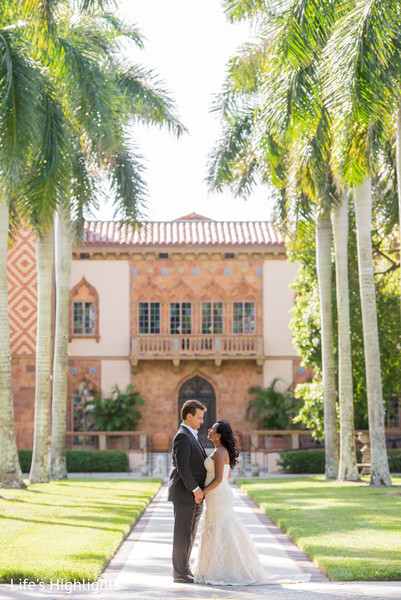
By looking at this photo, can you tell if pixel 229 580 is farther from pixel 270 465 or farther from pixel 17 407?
pixel 17 407

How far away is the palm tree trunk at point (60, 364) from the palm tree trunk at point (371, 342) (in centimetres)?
822

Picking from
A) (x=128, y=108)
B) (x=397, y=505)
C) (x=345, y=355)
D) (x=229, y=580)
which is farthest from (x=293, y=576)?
(x=128, y=108)

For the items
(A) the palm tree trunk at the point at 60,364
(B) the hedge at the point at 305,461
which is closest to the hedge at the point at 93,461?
(B) the hedge at the point at 305,461

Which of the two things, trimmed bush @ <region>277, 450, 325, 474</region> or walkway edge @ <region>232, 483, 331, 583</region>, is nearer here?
walkway edge @ <region>232, 483, 331, 583</region>

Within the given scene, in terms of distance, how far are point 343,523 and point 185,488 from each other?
5.09 meters

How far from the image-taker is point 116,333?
3775 cm

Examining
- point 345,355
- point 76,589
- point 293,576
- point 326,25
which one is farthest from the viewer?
point 345,355

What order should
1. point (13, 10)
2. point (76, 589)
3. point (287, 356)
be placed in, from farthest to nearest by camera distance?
1. point (287, 356)
2. point (13, 10)
3. point (76, 589)

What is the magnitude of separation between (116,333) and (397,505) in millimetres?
23507

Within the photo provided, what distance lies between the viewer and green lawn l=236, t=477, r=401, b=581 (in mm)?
8875

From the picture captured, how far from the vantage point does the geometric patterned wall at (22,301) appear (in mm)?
34469

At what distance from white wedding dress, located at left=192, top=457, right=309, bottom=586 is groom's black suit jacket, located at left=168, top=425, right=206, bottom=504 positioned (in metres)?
0.09

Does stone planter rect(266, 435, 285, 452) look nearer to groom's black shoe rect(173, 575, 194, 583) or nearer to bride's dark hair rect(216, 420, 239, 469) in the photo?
bride's dark hair rect(216, 420, 239, 469)

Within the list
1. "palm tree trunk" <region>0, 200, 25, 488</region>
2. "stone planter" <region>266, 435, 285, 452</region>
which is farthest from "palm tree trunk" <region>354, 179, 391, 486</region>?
"stone planter" <region>266, 435, 285, 452</region>
